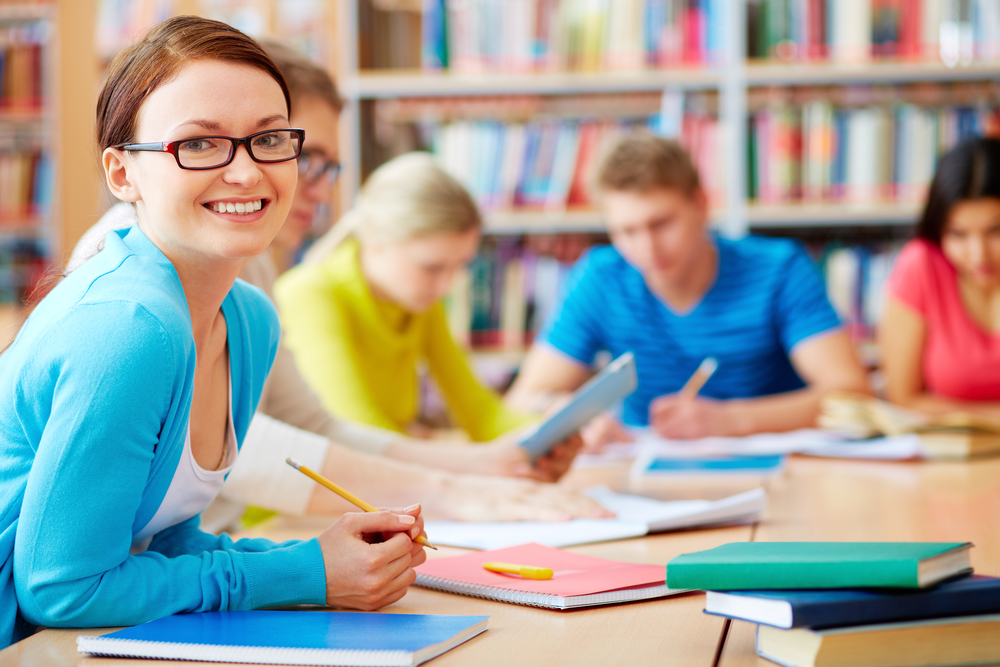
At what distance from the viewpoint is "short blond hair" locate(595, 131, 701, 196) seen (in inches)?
81.2

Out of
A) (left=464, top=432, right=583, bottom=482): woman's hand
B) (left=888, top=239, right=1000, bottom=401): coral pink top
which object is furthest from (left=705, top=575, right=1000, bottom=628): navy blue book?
(left=888, top=239, right=1000, bottom=401): coral pink top

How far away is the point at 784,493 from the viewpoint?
1.32m

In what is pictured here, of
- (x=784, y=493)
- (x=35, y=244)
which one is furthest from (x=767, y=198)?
(x=35, y=244)

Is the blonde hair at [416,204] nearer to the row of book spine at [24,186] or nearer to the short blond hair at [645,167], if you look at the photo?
the short blond hair at [645,167]

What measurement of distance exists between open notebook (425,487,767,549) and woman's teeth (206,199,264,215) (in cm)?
45

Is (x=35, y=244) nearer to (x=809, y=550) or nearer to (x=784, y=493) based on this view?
(x=784, y=493)

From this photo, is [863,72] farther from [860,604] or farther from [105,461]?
[105,461]

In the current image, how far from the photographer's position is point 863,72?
2547mm

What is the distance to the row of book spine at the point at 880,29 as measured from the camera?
2.54m

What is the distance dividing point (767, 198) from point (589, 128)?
55 centimetres

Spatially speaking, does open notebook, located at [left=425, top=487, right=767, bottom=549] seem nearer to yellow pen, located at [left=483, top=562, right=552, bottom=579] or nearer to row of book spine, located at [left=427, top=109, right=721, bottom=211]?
yellow pen, located at [left=483, top=562, right=552, bottom=579]

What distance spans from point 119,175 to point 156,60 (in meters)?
0.10

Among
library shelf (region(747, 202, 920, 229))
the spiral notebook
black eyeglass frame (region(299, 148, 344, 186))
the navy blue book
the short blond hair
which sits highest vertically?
the short blond hair

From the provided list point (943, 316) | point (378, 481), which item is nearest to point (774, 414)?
point (943, 316)
